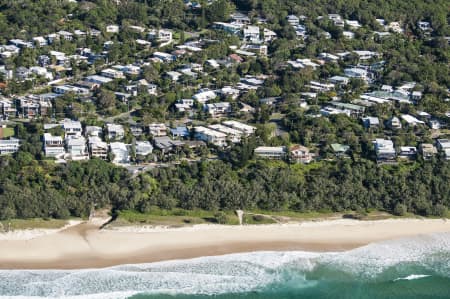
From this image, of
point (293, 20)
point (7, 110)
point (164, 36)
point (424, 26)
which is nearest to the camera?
point (7, 110)

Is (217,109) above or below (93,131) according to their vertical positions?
A: above

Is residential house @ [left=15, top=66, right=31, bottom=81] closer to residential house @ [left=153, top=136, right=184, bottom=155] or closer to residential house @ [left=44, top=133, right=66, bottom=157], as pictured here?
residential house @ [left=44, top=133, right=66, bottom=157]

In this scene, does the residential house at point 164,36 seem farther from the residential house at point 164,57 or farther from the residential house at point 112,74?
the residential house at point 112,74

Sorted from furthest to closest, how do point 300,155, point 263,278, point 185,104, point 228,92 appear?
point 228,92, point 185,104, point 300,155, point 263,278

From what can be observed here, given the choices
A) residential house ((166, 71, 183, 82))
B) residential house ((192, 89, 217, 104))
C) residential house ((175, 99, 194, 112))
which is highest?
residential house ((166, 71, 183, 82))

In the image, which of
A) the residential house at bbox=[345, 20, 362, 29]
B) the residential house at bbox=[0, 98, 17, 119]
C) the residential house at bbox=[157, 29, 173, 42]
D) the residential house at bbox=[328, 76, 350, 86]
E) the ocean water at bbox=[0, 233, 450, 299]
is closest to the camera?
the ocean water at bbox=[0, 233, 450, 299]

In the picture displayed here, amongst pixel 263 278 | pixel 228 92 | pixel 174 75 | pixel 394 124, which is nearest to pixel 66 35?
pixel 174 75

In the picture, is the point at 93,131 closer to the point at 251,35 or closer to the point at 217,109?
the point at 217,109

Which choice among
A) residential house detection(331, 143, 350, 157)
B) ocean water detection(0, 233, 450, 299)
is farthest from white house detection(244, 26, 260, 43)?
ocean water detection(0, 233, 450, 299)
